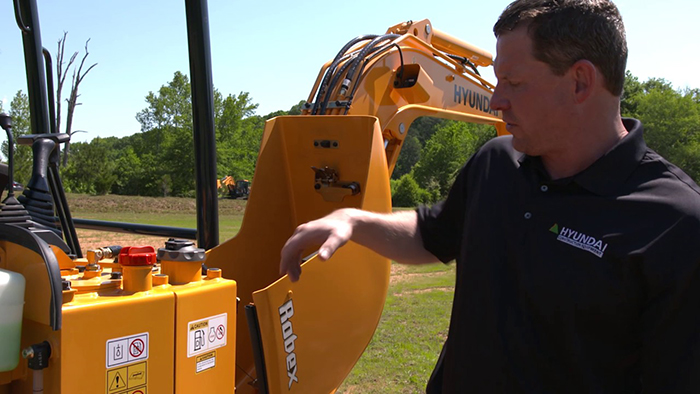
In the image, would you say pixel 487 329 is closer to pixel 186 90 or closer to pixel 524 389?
pixel 524 389

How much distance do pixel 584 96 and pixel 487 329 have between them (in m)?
0.67

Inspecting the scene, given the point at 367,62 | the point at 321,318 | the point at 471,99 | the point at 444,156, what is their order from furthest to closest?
the point at 444,156, the point at 471,99, the point at 367,62, the point at 321,318

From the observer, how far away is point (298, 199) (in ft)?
11.5

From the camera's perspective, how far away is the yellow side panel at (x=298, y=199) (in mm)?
2892

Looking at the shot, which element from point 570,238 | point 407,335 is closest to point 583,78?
point 570,238

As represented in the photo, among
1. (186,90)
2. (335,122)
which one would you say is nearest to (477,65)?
(335,122)

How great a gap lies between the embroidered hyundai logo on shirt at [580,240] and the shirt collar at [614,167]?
12 cm

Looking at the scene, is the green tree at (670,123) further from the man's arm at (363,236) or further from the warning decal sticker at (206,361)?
the warning decal sticker at (206,361)

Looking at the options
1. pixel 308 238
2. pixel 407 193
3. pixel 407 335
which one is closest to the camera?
pixel 308 238

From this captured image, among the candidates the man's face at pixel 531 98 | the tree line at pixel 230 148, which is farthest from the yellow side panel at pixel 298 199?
the tree line at pixel 230 148

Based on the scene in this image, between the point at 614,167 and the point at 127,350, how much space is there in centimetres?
144

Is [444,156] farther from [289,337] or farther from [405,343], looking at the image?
[289,337]

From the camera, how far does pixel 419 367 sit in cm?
506

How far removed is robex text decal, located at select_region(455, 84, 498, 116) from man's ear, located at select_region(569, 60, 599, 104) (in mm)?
2945
